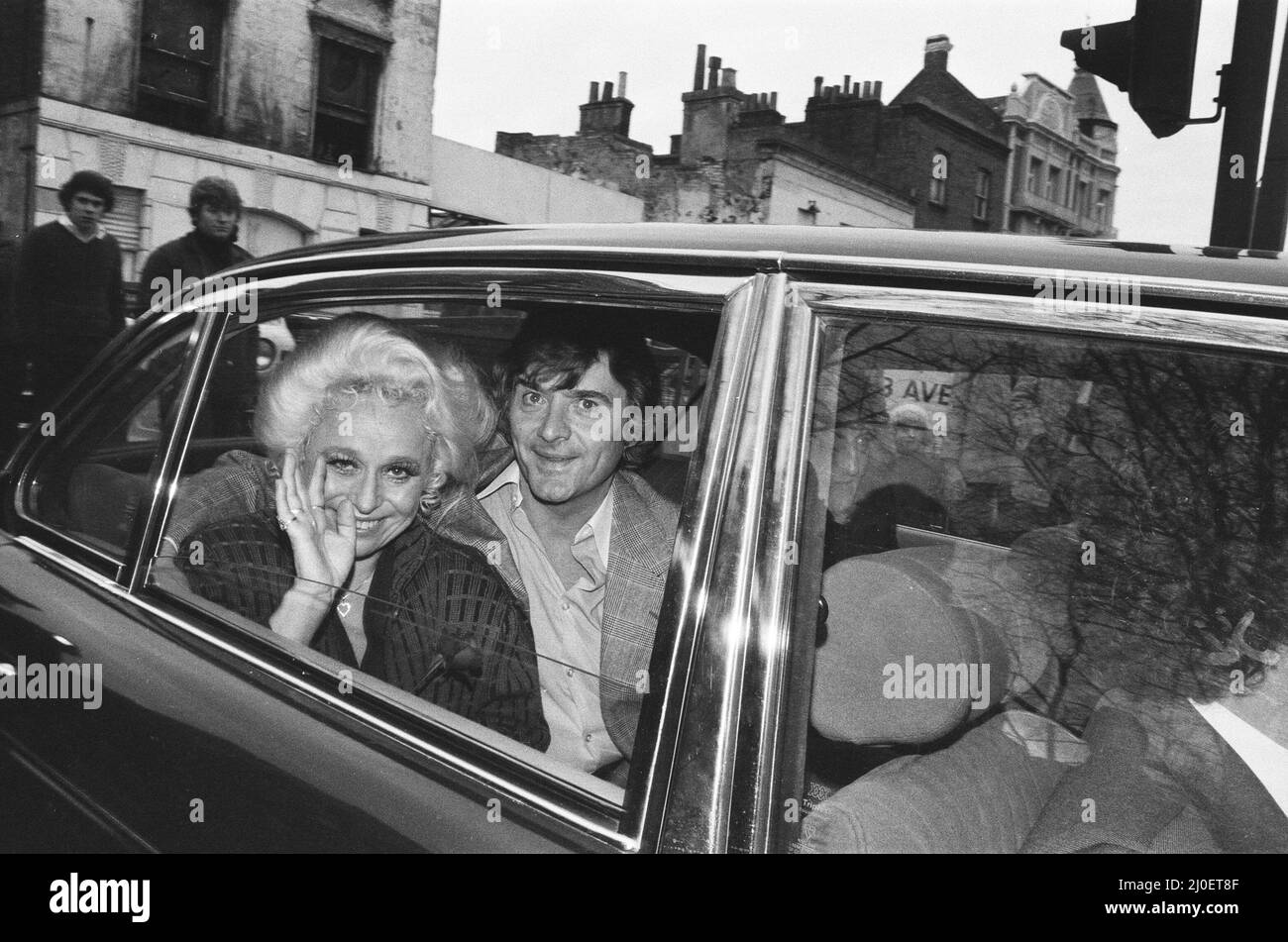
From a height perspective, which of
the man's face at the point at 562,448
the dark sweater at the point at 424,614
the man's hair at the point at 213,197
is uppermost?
the man's hair at the point at 213,197

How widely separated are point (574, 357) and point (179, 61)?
16.8 metres

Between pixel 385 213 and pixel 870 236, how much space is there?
18.9 m

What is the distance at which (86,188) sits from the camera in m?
6.75

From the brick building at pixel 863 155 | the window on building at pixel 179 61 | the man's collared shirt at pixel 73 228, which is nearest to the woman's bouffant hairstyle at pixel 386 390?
the man's collared shirt at pixel 73 228

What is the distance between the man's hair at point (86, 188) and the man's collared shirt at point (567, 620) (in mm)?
5734

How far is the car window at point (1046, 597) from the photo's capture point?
1.18m

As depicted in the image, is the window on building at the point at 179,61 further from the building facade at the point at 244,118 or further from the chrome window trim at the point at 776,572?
the chrome window trim at the point at 776,572

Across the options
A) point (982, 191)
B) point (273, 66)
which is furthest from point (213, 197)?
point (982, 191)

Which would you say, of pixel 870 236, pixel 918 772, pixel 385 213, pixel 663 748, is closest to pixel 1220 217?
pixel 870 236
